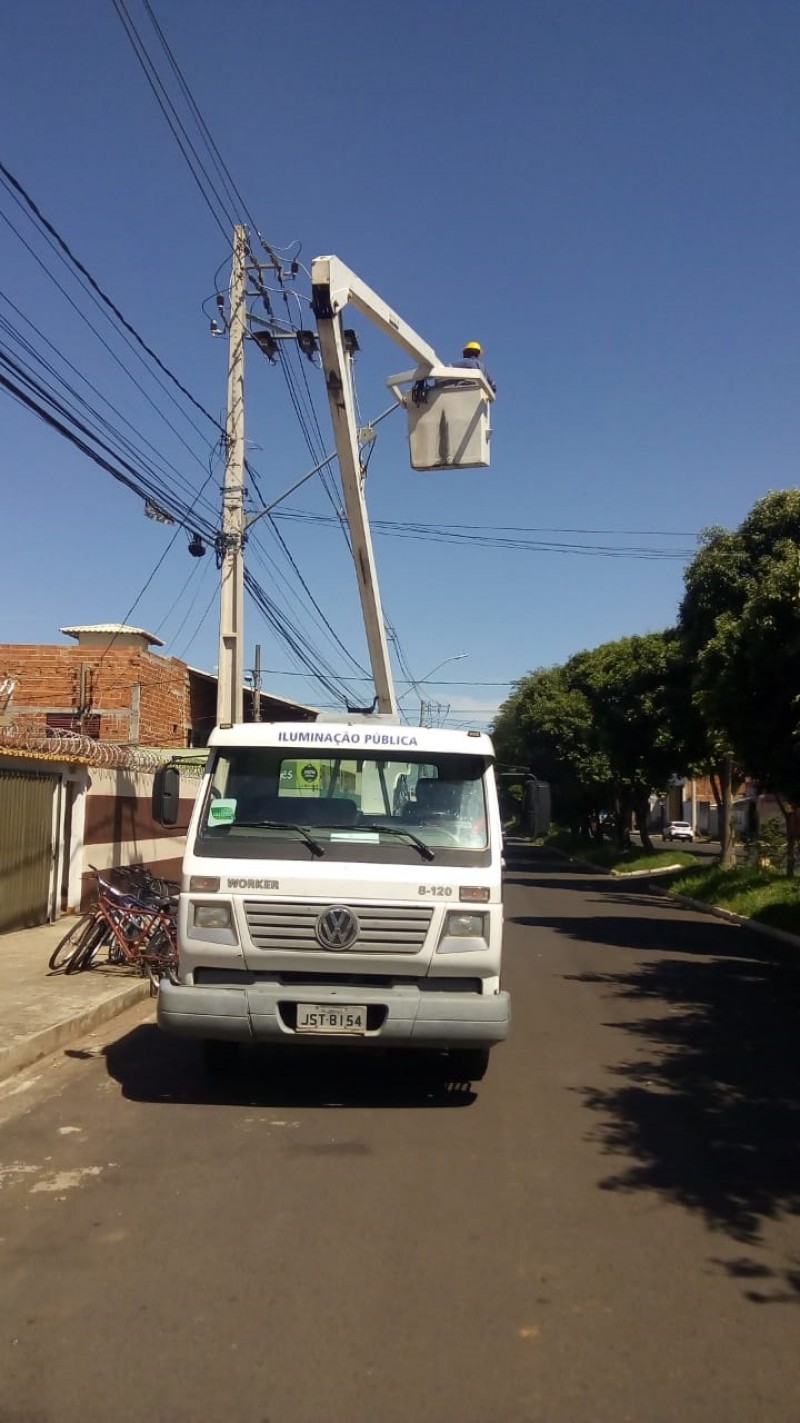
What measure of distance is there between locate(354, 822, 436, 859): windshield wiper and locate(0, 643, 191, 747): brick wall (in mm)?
18086

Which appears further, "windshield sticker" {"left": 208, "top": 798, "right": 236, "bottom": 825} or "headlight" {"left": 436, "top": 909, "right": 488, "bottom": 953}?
"windshield sticker" {"left": 208, "top": 798, "right": 236, "bottom": 825}

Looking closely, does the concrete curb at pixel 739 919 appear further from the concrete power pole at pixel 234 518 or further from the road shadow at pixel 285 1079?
the road shadow at pixel 285 1079

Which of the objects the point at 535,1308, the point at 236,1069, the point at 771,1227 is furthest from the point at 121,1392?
the point at 236,1069

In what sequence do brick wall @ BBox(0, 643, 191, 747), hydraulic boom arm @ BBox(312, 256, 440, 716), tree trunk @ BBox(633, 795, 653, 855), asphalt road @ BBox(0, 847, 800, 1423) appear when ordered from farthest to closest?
tree trunk @ BBox(633, 795, 653, 855) → brick wall @ BBox(0, 643, 191, 747) → hydraulic boom arm @ BBox(312, 256, 440, 716) → asphalt road @ BBox(0, 847, 800, 1423)

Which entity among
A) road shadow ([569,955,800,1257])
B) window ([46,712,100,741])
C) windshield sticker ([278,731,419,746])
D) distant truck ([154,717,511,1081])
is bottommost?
road shadow ([569,955,800,1257])

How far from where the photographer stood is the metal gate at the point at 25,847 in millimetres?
13628

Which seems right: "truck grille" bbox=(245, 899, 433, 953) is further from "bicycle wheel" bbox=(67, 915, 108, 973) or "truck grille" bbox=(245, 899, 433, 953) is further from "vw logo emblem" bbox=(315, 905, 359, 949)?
"bicycle wheel" bbox=(67, 915, 108, 973)

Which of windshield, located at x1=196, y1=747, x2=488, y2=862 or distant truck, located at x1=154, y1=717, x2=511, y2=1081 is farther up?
windshield, located at x1=196, y1=747, x2=488, y2=862

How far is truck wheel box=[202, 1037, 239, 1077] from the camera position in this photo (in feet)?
24.2

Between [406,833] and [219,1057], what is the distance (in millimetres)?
1863

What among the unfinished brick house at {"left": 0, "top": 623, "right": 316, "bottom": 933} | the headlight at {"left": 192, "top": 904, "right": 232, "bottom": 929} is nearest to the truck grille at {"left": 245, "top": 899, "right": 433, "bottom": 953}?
the headlight at {"left": 192, "top": 904, "right": 232, "bottom": 929}

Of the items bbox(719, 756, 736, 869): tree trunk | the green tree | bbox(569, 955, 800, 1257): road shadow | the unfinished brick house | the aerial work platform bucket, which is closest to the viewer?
bbox(569, 955, 800, 1257): road shadow

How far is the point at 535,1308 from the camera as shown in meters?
4.28

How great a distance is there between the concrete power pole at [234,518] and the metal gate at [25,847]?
247 centimetres
